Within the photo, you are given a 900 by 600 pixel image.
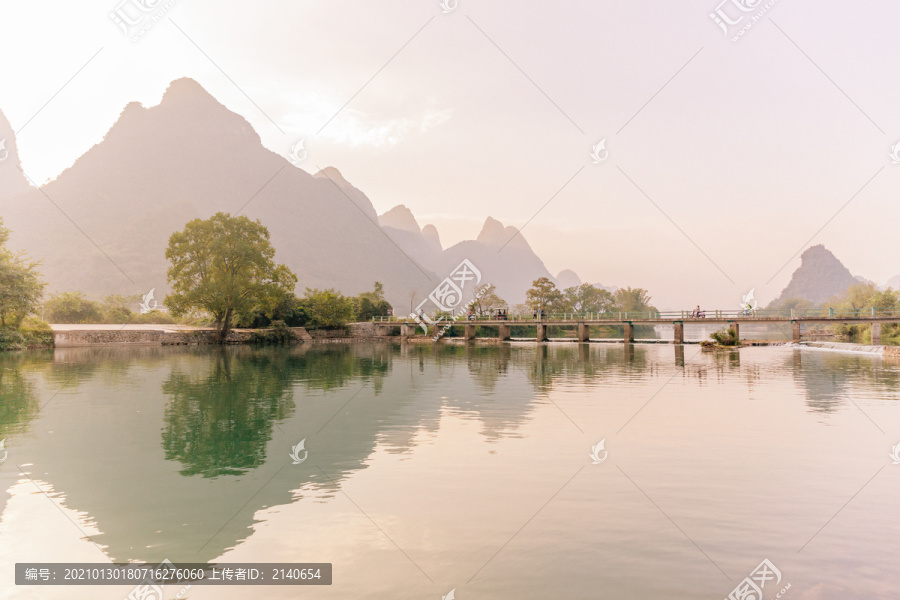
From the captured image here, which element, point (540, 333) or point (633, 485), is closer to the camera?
point (633, 485)

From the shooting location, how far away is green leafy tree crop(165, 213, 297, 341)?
228 ft

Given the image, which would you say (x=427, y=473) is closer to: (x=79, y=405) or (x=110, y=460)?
(x=110, y=460)

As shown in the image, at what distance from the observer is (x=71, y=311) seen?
84438mm

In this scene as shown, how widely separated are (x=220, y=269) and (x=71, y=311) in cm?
3157

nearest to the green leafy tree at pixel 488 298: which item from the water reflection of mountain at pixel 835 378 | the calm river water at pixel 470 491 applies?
the water reflection of mountain at pixel 835 378

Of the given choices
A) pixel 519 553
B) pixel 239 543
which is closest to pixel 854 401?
pixel 519 553

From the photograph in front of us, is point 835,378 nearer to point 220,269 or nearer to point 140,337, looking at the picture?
point 220,269

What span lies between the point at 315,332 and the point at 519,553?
282 ft

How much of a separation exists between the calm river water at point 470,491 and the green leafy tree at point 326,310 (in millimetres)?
68281

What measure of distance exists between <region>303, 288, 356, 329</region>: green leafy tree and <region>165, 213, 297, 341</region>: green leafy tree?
16.6m

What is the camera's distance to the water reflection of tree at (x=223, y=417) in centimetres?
1438

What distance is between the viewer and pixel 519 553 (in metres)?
8.48

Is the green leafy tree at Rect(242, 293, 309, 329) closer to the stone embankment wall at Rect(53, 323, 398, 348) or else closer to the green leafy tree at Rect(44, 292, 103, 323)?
the stone embankment wall at Rect(53, 323, 398, 348)

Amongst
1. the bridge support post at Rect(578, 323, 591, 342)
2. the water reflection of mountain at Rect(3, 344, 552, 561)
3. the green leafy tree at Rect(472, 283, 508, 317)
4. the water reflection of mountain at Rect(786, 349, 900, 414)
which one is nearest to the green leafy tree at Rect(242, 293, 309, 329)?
the bridge support post at Rect(578, 323, 591, 342)
